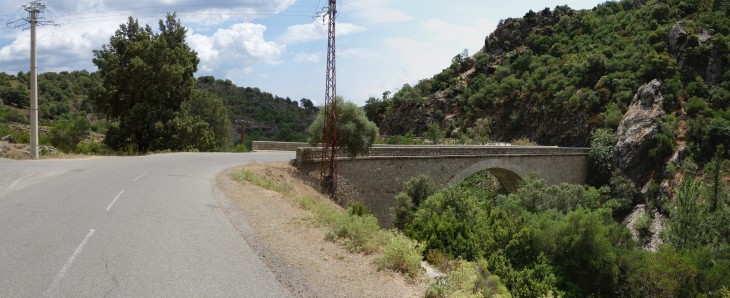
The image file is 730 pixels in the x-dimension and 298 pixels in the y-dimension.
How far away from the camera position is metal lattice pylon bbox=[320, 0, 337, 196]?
2136 centimetres

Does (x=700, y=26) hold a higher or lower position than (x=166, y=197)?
higher

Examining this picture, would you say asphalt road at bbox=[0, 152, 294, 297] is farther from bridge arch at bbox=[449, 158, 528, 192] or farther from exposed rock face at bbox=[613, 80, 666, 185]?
exposed rock face at bbox=[613, 80, 666, 185]

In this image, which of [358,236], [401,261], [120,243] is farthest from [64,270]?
[358,236]

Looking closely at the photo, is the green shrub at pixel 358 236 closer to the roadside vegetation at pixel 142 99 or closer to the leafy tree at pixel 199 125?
the roadside vegetation at pixel 142 99

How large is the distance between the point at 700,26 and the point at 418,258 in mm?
56967

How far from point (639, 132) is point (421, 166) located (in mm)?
25544

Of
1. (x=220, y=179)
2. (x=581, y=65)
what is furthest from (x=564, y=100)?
(x=220, y=179)

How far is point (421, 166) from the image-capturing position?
92.7ft

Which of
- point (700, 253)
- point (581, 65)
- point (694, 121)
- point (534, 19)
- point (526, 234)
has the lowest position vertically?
point (700, 253)

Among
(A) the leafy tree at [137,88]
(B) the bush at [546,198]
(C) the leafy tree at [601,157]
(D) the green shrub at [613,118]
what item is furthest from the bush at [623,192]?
(A) the leafy tree at [137,88]

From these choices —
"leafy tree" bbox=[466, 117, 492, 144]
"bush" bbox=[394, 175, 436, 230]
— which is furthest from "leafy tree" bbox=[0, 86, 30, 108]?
"bush" bbox=[394, 175, 436, 230]

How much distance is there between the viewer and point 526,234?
18.5 m

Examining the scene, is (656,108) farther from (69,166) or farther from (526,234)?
(69,166)

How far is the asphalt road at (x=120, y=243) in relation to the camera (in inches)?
235
